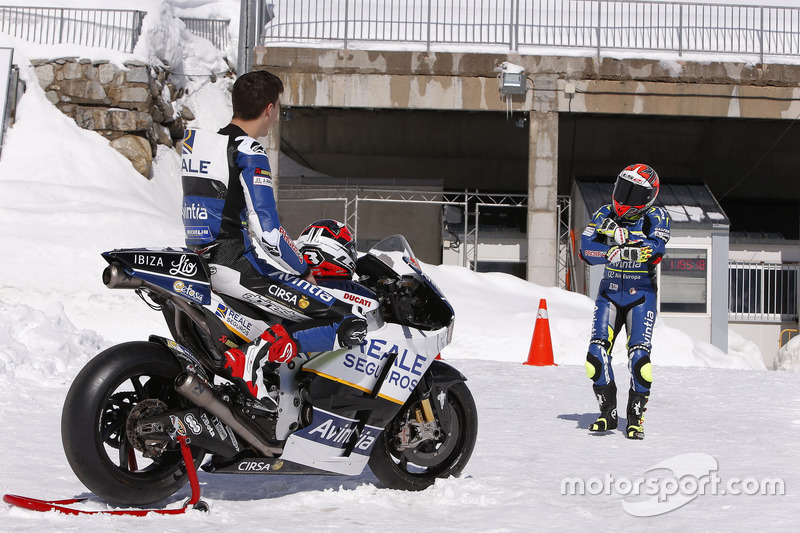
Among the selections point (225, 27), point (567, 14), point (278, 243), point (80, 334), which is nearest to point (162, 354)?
point (278, 243)

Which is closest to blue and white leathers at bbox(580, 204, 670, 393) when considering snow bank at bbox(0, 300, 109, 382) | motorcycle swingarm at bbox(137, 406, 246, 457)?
motorcycle swingarm at bbox(137, 406, 246, 457)

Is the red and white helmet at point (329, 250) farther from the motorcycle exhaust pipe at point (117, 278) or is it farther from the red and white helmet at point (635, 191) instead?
the red and white helmet at point (635, 191)

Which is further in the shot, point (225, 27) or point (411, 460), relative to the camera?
point (225, 27)

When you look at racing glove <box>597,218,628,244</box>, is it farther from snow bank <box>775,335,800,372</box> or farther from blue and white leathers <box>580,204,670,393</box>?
snow bank <box>775,335,800,372</box>

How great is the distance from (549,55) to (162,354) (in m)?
20.6

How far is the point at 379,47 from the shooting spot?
23.4m

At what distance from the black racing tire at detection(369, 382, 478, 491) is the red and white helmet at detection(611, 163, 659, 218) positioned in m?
3.27

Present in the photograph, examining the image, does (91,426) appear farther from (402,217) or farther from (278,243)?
(402,217)

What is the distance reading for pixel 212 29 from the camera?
2800 centimetres

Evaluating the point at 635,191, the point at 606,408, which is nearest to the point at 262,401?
the point at 606,408

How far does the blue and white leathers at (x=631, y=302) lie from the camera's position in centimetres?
733

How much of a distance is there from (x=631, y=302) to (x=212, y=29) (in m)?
23.1

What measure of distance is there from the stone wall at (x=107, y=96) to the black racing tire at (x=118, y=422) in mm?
20047

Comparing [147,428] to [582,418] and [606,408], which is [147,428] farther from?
[582,418]
